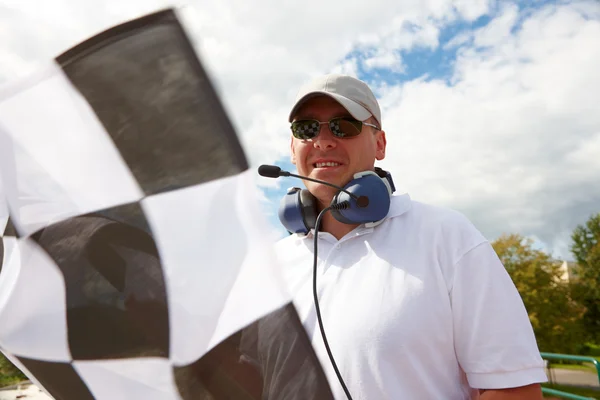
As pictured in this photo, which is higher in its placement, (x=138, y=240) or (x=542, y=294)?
(x=138, y=240)

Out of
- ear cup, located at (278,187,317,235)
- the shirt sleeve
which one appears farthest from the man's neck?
the shirt sleeve

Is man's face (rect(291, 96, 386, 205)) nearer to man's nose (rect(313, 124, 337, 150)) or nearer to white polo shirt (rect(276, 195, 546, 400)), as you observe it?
man's nose (rect(313, 124, 337, 150))

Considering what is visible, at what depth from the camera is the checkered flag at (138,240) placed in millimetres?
993

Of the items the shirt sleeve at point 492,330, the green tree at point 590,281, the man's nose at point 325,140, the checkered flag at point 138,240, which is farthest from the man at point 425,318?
the green tree at point 590,281

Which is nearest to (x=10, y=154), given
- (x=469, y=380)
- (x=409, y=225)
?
(x=409, y=225)

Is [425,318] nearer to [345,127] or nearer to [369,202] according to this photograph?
[369,202]

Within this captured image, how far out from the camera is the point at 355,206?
1785 mm

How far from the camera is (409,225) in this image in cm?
183

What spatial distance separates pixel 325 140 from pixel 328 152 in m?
0.05

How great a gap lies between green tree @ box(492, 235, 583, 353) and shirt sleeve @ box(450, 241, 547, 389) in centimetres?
2356

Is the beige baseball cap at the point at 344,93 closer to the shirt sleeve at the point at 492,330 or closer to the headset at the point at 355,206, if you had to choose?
the headset at the point at 355,206

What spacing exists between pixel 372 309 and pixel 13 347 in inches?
38.6

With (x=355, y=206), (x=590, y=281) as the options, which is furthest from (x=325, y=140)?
(x=590, y=281)

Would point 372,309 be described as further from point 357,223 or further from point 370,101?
point 370,101
